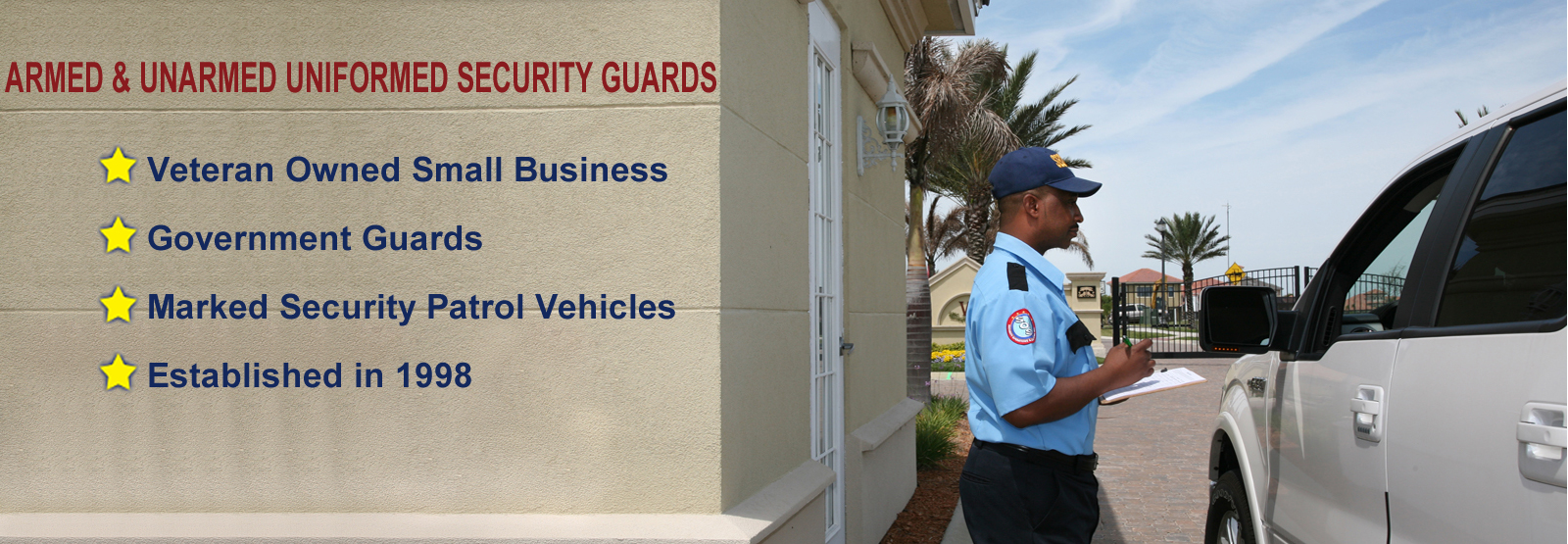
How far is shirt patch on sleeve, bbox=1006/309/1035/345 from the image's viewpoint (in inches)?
109

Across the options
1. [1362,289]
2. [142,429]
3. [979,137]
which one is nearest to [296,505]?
[142,429]

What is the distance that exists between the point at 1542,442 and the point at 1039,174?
143 centimetres

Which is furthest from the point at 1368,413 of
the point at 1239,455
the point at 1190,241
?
the point at 1190,241

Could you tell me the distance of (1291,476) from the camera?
3.03 meters

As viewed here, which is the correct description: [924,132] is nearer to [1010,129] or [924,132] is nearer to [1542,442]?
[1010,129]

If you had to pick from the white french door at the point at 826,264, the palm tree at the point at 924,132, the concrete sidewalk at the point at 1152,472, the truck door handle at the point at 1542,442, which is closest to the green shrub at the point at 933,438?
the concrete sidewalk at the point at 1152,472

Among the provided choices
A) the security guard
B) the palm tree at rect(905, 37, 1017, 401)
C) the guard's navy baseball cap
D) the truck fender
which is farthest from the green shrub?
the guard's navy baseball cap

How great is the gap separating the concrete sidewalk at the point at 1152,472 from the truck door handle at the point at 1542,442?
4.88 m

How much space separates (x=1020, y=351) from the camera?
9.10 ft

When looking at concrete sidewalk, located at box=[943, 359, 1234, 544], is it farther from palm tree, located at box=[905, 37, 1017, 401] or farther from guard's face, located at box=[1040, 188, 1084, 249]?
guard's face, located at box=[1040, 188, 1084, 249]

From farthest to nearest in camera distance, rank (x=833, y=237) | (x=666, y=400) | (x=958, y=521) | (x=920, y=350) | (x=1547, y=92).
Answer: (x=920, y=350), (x=958, y=521), (x=833, y=237), (x=666, y=400), (x=1547, y=92)

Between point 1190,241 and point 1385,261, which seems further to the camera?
point 1190,241

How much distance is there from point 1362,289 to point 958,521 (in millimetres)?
4229

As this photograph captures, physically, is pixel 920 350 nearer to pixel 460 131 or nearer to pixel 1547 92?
pixel 460 131
